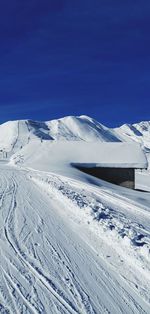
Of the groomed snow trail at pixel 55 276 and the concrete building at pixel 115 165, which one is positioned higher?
the concrete building at pixel 115 165

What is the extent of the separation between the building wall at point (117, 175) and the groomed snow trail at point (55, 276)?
936 inches

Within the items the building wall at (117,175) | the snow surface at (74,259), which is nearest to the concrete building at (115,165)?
the building wall at (117,175)

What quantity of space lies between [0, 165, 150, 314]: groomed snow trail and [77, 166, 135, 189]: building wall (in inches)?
936

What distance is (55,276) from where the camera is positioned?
6.48m

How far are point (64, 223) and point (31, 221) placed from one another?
0.91 meters

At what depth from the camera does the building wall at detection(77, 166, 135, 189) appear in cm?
3388

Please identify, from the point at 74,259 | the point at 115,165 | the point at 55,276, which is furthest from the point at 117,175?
the point at 55,276

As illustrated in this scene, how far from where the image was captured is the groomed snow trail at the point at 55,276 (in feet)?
17.9

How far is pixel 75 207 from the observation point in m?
12.9

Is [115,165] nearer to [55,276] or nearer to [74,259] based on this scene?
[74,259]

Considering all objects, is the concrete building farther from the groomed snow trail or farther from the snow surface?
the groomed snow trail

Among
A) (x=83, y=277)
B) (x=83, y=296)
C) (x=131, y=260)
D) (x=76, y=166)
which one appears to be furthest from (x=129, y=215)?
(x=76, y=166)

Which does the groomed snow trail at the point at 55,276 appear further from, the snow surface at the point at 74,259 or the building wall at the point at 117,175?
the building wall at the point at 117,175

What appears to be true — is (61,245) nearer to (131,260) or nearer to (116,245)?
(116,245)
